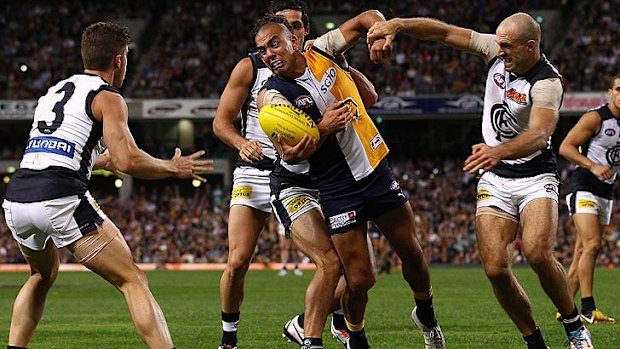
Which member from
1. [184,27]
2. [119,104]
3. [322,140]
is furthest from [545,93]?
[184,27]

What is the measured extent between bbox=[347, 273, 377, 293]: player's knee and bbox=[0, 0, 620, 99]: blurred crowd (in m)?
32.4

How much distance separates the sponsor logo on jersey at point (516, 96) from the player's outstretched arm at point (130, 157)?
8.86 ft

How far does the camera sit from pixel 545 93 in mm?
8344

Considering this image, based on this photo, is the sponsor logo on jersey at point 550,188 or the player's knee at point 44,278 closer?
the player's knee at point 44,278

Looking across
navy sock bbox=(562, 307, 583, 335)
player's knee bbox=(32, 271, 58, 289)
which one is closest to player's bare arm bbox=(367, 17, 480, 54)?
navy sock bbox=(562, 307, 583, 335)

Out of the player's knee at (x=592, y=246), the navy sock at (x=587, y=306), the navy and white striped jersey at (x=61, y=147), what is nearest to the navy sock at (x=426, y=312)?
the navy and white striped jersey at (x=61, y=147)

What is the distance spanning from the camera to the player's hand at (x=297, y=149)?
25.8ft

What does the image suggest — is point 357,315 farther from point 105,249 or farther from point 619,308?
point 619,308

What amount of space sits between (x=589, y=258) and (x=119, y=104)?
6.95 m

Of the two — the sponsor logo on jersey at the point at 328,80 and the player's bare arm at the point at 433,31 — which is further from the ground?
the player's bare arm at the point at 433,31

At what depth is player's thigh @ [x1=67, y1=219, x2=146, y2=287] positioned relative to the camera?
7.27 meters

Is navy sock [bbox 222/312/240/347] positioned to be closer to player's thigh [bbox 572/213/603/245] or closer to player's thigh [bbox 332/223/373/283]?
player's thigh [bbox 332/223/373/283]

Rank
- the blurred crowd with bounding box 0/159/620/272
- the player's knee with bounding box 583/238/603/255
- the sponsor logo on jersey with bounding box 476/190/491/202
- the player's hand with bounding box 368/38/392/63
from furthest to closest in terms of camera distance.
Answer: the blurred crowd with bounding box 0/159/620/272, the player's knee with bounding box 583/238/603/255, the sponsor logo on jersey with bounding box 476/190/491/202, the player's hand with bounding box 368/38/392/63

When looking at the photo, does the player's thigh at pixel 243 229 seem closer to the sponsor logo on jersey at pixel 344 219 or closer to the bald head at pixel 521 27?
the sponsor logo on jersey at pixel 344 219
